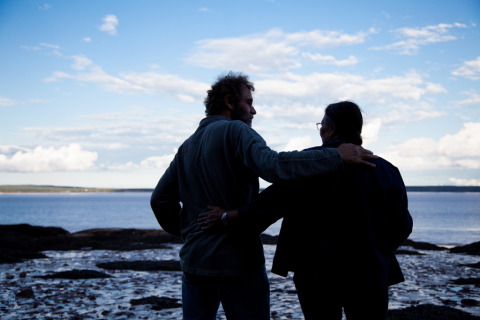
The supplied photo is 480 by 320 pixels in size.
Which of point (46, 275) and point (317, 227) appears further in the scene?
point (46, 275)

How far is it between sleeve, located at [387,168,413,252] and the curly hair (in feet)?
4.17

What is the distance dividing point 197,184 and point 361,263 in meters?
1.23

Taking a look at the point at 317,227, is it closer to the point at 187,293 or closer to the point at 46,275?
the point at 187,293

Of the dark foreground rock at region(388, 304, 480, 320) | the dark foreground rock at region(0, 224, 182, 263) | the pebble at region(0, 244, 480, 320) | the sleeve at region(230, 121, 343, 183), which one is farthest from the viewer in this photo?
the dark foreground rock at region(0, 224, 182, 263)

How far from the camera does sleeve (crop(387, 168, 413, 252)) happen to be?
8.72ft

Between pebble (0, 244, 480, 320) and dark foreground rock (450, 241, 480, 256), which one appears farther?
dark foreground rock (450, 241, 480, 256)

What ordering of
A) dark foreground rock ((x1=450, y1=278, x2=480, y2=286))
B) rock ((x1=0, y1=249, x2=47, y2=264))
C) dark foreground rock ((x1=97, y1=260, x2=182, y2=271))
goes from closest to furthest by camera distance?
dark foreground rock ((x1=450, y1=278, x2=480, y2=286)) < dark foreground rock ((x1=97, y1=260, x2=182, y2=271)) < rock ((x1=0, y1=249, x2=47, y2=264))

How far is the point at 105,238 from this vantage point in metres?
25.6

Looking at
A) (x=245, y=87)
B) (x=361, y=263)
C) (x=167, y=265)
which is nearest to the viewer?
(x=361, y=263)

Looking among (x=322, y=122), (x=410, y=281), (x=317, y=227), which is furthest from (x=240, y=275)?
(x=410, y=281)

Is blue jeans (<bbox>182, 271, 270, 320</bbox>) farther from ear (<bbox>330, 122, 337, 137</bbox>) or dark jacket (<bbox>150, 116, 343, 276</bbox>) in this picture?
ear (<bbox>330, 122, 337, 137</bbox>)

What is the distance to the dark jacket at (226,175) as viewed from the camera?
2516 millimetres

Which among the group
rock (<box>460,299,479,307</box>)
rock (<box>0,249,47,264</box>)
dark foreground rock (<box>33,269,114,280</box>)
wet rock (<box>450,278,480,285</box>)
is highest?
rock (<box>460,299,479,307</box>)

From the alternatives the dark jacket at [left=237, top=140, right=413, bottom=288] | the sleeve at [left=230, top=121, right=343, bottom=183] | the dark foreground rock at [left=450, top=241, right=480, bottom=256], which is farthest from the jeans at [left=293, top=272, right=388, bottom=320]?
the dark foreground rock at [left=450, top=241, right=480, bottom=256]
